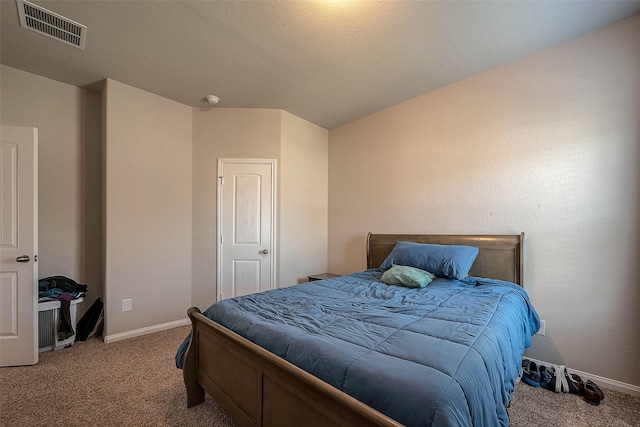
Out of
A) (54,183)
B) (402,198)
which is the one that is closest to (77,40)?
(54,183)

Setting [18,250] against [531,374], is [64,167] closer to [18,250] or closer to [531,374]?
[18,250]

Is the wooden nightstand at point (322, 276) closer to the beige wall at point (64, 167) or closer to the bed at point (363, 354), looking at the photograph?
the bed at point (363, 354)

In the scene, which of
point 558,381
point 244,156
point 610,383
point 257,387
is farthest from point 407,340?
point 244,156

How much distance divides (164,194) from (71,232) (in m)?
0.97

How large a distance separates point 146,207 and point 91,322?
129cm

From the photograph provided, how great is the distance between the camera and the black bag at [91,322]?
9.34 ft

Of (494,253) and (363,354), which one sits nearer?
(363,354)

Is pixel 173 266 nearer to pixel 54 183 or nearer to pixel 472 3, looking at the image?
pixel 54 183

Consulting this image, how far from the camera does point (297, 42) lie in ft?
7.49

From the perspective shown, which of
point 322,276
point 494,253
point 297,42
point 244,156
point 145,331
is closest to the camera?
point 297,42

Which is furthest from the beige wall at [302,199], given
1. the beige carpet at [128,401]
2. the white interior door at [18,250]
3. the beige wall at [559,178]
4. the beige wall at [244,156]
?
the white interior door at [18,250]

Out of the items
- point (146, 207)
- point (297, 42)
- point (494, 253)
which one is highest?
point (297, 42)

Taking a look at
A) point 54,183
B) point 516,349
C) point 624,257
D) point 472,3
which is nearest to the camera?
point 516,349

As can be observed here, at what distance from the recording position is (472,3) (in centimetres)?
189
